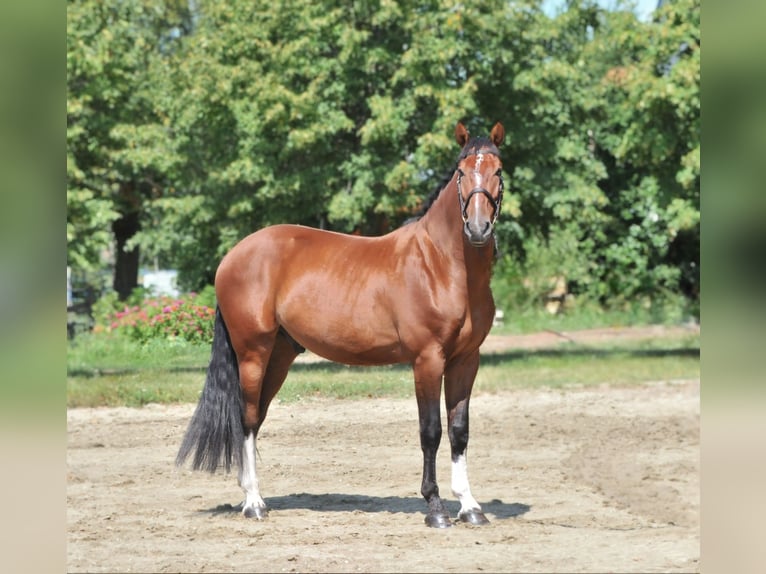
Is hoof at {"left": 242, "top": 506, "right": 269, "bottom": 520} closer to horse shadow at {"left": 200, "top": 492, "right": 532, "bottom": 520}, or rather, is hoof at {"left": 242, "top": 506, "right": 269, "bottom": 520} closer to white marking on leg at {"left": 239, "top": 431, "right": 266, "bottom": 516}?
white marking on leg at {"left": 239, "top": 431, "right": 266, "bottom": 516}

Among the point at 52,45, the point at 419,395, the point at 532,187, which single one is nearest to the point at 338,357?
the point at 419,395

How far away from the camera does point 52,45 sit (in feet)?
5.03

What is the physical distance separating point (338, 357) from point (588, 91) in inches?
338

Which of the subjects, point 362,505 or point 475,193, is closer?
point 475,193

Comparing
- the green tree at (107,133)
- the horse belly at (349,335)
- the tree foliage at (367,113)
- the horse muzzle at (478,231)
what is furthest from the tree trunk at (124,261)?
the horse muzzle at (478,231)

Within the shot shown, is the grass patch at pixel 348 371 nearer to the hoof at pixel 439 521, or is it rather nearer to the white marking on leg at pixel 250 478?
the white marking on leg at pixel 250 478

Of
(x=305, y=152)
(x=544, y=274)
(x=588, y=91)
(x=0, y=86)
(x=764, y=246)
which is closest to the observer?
(x=764, y=246)

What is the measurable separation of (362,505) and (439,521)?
69 cm

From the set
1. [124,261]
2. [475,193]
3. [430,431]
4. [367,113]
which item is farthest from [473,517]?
[124,261]

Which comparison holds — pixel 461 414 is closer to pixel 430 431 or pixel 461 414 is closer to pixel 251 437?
pixel 430 431

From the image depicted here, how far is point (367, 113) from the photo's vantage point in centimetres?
1080

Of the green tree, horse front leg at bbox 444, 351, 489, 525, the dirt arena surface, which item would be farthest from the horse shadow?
the green tree

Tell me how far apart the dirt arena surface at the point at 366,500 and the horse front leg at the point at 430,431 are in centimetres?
9

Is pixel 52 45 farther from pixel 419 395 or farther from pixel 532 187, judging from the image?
pixel 532 187
